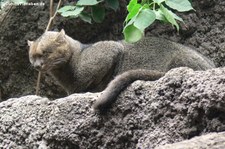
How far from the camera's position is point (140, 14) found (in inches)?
101

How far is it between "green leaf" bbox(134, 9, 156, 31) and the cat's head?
1.09 meters

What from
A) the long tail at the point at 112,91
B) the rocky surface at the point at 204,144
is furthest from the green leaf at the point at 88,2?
the rocky surface at the point at 204,144

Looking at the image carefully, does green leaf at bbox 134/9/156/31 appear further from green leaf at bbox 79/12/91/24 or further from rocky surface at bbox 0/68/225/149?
green leaf at bbox 79/12/91/24

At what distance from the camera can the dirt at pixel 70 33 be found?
3.82m

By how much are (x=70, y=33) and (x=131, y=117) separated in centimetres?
185

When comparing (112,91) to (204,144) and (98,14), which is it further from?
(98,14)

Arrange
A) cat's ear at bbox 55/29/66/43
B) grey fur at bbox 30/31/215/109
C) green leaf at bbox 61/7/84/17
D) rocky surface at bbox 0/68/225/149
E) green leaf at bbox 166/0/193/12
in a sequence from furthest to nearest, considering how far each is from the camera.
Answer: cat's ear at bbox 55/29/66/43, green leaf at bbox 61/7/84/17, grey fur at bbox 30/31/215/109, green leaf at bbox 166/0/193/12, rocky surface at bbox 0/68/225/149

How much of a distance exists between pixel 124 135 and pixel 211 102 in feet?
1.54

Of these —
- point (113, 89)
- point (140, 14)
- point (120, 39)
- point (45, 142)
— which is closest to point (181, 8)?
point (140, 14)

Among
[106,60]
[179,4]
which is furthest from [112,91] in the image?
[106,60]

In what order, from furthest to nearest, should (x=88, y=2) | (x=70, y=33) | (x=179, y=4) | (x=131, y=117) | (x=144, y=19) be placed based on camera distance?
(x=70, y=33), (x=88, y=2), (x=179, y=4), (x=144, y=19), (x=131, y=117)

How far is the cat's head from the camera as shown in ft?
11.3

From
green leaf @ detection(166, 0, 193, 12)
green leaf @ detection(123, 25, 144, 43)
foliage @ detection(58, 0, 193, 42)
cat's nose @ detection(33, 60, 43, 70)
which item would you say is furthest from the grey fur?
green leaf @ detection(123, 25, 144, 43)

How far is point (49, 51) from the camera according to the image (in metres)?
3.51
